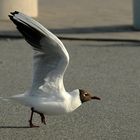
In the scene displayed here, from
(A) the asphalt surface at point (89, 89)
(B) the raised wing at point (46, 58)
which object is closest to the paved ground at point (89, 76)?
(A) the asphalt surface at point (89, 89)

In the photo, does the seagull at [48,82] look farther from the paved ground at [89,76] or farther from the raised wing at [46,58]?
the paved ground at [89,76]

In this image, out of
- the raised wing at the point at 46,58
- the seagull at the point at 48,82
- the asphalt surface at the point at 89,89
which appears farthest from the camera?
the asphalt surface at the point at 89,89

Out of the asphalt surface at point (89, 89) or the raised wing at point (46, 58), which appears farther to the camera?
the asphalt surface at point (89, 89)

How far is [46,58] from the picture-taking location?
20.4 feet

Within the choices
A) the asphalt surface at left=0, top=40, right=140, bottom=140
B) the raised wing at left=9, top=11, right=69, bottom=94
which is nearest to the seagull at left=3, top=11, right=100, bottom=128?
the raised wing at left=9, top=11, right=69, bottom=94

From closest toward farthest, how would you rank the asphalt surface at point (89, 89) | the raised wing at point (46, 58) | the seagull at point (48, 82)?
the raised wing at point (46, 58) < the seagull at point (48, 82) < the asphalt surface at point (89, 89)

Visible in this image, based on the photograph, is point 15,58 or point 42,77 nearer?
point 42,77

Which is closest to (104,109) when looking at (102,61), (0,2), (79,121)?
(79,121)

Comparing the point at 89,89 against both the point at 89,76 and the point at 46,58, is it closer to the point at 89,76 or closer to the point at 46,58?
the point at 89,76

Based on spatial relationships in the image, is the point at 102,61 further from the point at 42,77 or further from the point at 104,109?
the point at 42,77

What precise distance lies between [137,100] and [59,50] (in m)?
2.41

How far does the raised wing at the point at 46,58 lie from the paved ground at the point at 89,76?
1.83 feet

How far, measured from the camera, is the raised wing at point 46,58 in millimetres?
5929

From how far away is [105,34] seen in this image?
47.3 ft
